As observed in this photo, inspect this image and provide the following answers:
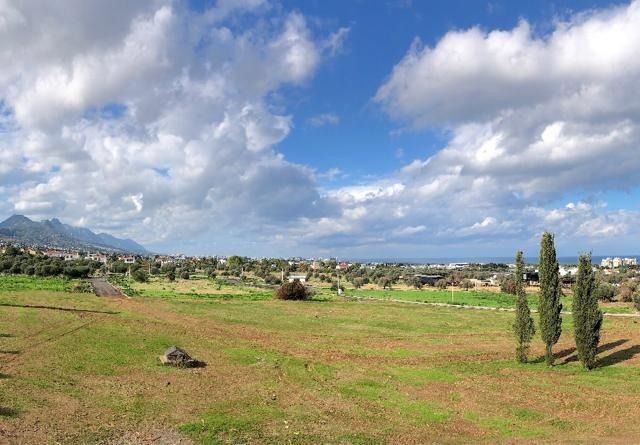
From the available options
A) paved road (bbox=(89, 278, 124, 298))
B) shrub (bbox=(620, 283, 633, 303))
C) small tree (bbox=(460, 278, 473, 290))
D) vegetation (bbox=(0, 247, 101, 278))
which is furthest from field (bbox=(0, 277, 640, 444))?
vegetation (bbox=(0, 247, 101, 278))

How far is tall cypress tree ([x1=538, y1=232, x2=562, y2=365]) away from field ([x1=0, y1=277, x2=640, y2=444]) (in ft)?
6.39

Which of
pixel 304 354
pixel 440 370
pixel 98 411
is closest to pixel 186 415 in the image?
pixel 98 411

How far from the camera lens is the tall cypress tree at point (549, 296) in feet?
102

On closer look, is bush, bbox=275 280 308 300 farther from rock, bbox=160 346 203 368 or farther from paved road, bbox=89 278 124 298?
rock, bbox=160 346 203 368

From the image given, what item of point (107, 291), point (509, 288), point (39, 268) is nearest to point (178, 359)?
point (107, 291)

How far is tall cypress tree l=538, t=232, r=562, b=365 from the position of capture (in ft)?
102

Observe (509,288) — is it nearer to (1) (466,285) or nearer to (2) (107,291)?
(1) (466,285)

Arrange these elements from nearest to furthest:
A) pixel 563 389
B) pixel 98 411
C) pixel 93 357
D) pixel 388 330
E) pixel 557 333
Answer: pixel 98 411
pixel 563 389
pixel 93 357
pixel 557 333
pixel 388 330

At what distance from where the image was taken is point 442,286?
118 meters

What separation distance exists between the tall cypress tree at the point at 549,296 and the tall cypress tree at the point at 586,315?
1.06 metres

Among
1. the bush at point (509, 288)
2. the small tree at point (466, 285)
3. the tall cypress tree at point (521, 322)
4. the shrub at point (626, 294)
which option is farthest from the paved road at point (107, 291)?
the shrub at point (626, 294)

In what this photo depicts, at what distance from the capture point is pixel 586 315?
99.8ft

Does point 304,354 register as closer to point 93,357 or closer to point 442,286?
point 93,357

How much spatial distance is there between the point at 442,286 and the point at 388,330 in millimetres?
75712
